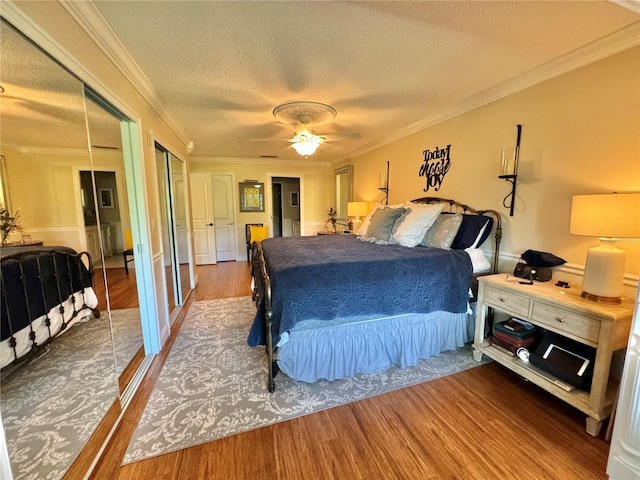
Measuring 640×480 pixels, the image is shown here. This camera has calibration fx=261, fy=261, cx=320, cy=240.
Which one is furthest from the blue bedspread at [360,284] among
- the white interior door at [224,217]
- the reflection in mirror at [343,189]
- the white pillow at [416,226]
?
the white interior door at [224,217]

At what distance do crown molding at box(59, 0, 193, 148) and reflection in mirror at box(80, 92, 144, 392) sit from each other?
0.32 m

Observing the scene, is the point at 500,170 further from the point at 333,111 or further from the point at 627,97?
the point at 333,111

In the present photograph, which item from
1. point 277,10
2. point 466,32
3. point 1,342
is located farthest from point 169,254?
point 466,32

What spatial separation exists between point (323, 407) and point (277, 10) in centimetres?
240

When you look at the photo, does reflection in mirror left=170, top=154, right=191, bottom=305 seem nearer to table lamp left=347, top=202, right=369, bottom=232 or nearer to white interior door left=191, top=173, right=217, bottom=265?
white interior door left=191, top=173, right=217, bottom=265

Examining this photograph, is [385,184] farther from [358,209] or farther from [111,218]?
[111,218]

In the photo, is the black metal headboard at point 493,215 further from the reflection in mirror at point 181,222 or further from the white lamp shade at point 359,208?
the reflection in mirror at point 181,222

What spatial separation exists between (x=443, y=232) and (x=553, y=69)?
1.49m

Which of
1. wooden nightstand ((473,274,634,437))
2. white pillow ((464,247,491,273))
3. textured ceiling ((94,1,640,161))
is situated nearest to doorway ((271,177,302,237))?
textured ceiling ((94,1,640,161))

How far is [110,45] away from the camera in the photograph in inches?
65.3

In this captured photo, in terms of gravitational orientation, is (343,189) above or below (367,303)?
above

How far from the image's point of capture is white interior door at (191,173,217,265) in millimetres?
5621

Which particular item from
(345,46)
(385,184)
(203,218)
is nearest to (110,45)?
(345,46)

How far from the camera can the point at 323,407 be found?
1.73 meters
